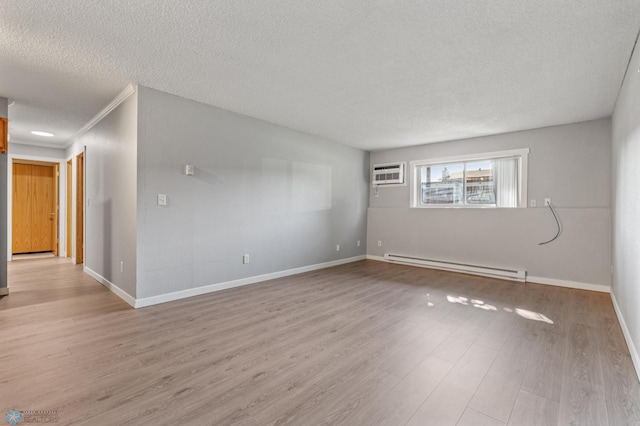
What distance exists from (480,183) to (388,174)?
1.82 m

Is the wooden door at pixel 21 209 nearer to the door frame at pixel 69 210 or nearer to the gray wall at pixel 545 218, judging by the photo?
the door frame at pixel 69 210

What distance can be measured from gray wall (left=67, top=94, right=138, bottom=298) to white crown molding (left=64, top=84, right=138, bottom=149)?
50 millimetres

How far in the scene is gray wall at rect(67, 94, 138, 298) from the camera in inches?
137

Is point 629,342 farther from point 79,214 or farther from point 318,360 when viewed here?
point 79,214

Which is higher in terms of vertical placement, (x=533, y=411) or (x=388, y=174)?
(x=388, y=174)

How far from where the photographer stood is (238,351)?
7.69 ft

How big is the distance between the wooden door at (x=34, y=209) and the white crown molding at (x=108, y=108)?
2.37 metres

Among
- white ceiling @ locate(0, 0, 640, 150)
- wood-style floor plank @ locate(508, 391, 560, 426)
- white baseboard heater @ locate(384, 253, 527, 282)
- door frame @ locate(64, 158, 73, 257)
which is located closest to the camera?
A: wood-style floor plank @ locate(508, 391, 560, 426)

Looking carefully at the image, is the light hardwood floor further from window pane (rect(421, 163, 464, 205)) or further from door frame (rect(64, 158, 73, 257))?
door frame (rect(64, 158, 73, 257))

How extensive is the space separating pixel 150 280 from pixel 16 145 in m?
5.62

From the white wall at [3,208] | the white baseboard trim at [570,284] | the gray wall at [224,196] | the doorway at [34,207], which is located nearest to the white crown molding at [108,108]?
the gray wall at [224,196]

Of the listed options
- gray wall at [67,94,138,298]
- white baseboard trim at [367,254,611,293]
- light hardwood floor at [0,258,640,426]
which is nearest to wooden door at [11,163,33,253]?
gray wall at [67,94,138,298]

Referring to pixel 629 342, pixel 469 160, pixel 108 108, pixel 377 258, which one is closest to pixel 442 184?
pixel 469 160

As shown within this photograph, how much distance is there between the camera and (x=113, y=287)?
3963mm
